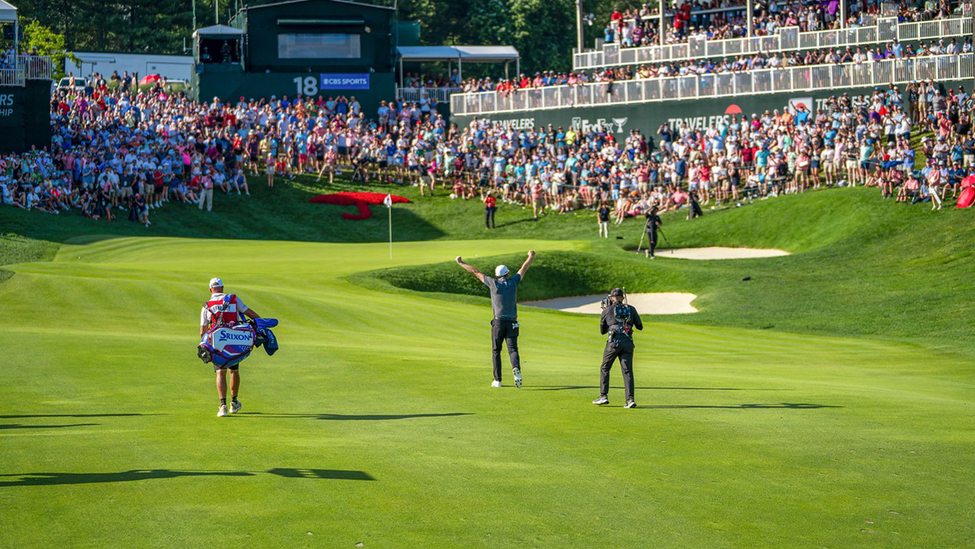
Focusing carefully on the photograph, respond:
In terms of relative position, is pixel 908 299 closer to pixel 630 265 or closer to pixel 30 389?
pixel 630 265

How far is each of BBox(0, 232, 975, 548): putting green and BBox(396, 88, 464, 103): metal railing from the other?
4393cm

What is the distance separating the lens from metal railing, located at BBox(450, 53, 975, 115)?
52656 mm

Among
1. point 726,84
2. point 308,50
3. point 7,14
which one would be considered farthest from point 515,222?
point 7,14

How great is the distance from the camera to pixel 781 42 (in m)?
64.8

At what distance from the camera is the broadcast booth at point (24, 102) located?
2112 inches

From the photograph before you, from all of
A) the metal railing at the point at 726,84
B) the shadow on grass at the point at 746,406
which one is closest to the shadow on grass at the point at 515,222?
the metal railing at the point at 726,84

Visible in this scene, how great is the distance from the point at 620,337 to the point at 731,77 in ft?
142

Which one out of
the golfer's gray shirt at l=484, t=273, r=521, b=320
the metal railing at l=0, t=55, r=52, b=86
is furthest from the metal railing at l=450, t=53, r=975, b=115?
the golfer's gray shirt at l=484, t=273, r=521, b=320

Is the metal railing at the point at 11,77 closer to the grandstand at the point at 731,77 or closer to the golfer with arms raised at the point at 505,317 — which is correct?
the grandstand at the point at 731,77

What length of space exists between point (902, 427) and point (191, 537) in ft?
32.1

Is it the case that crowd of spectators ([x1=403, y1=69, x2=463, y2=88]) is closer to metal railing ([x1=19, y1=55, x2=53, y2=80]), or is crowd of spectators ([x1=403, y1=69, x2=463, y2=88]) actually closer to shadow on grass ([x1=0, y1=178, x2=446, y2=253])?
shadow on grass ([x1=0, y1=178, x2=446, y2=253])

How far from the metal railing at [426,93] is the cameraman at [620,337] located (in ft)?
178

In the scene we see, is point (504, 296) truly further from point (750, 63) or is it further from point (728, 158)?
point (750, 63)

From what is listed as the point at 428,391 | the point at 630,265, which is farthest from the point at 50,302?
the point at 630,265
